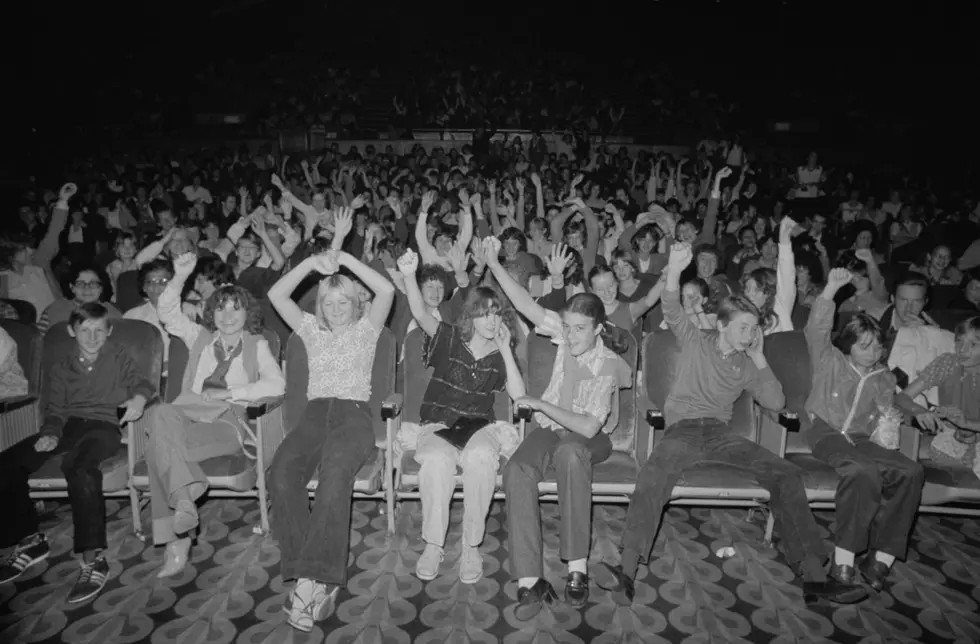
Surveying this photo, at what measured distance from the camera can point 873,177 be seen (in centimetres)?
1110

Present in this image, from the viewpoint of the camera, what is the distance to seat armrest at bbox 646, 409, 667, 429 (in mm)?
2906

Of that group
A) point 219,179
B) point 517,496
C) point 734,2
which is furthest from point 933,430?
point 734,2

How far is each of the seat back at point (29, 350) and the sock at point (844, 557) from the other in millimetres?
4074

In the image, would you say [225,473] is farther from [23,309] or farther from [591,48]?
[591,48]

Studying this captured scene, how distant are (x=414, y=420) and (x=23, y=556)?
193 cm

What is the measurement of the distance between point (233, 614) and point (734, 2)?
78.4 ft

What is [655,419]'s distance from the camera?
115 inches

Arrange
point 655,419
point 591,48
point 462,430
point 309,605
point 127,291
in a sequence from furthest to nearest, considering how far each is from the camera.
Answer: point 591,48, point 127,291, point 462,430, point 655,419, point 309,605

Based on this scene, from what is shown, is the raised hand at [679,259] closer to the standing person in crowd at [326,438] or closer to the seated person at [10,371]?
the standing person in crowd at [326,438]

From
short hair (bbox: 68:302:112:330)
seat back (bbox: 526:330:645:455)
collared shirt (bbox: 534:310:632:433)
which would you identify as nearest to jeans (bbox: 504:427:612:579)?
collared shirt (bbox: 534:310:632:433)

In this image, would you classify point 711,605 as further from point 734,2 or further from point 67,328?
point 734,2

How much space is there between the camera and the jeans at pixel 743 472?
277 centimetres

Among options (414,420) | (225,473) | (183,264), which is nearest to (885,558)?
(414,420)

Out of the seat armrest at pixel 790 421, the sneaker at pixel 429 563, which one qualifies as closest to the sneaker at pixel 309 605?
the sneaker at pixel 429 563
